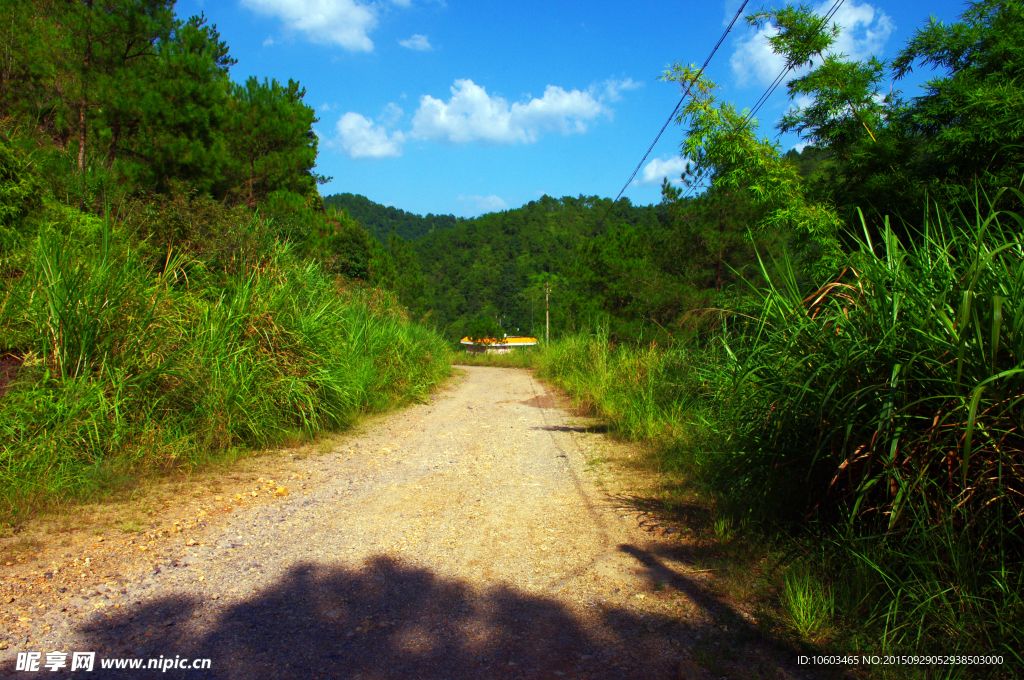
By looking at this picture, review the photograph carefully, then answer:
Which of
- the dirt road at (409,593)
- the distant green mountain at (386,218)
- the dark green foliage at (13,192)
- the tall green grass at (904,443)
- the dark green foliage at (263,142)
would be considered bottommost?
the dirt road at (409,593)

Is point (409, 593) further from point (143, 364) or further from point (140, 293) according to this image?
point (140, 293)

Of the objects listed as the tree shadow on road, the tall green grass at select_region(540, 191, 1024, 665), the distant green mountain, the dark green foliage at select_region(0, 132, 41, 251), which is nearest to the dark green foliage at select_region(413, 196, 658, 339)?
the distant green mountain

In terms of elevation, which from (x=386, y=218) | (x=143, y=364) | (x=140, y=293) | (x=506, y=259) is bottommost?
(x=143, y=364)

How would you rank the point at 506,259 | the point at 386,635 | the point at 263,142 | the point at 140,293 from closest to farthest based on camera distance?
the point at 386,635, the point at 140,293, the point at 263,142, the point at 506,259

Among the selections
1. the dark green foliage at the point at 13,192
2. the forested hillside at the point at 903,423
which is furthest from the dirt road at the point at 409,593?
the dark green foliage at the point at 13,192

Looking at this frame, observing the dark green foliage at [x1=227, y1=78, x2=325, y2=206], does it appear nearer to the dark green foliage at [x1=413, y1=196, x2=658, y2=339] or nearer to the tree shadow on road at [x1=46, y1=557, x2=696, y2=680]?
the tree shadow on road at [x1=46, y1=557, x2=696, y2=680]

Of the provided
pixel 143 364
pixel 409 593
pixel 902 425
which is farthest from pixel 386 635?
pixel 143 364

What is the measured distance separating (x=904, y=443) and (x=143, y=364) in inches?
231

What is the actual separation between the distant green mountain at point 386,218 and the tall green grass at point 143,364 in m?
62.4

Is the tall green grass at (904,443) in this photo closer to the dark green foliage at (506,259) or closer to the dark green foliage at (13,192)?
the dark green foliage at (13,192)

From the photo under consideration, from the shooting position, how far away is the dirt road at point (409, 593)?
2518 millimetres

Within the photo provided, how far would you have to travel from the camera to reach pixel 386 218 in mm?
Answer: 93562

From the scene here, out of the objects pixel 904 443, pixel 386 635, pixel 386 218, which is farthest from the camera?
pixel 386 218

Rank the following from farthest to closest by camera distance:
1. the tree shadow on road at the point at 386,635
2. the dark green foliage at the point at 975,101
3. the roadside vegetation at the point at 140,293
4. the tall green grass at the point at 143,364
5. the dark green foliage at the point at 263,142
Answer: the dark green foliage at the point at 263,142
the dark green foliage at the point at 975,101
the roadside vegetation at the point at 140,293
the tall green grass at the point at 143,364
the tree shadow on road at the point at 386,635
